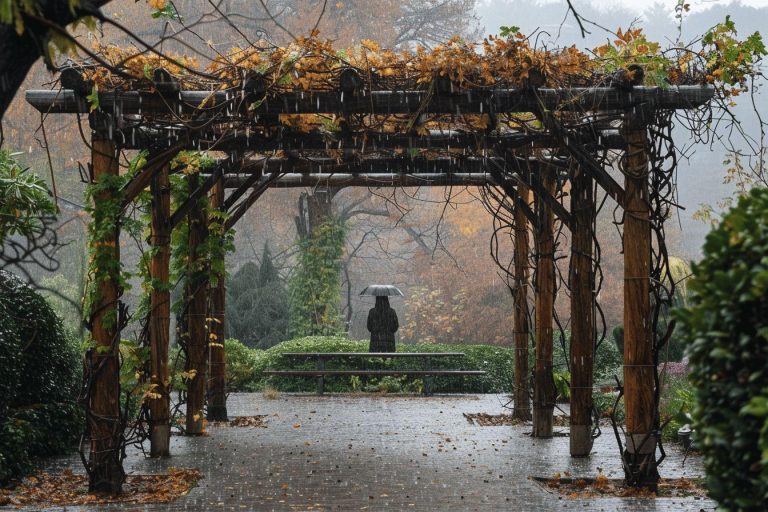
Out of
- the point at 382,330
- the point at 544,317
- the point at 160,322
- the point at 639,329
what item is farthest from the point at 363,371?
the point at 639,329

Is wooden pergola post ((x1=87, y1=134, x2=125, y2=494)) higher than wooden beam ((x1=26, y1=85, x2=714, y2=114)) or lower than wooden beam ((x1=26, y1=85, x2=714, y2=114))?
lower

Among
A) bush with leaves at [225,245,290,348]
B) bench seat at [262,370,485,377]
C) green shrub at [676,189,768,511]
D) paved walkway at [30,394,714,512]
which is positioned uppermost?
bush with leaves at [225,245,290,348]

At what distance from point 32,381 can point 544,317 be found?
17.8 ft

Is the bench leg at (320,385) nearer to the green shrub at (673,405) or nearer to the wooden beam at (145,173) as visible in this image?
the green shrub at (673,405)

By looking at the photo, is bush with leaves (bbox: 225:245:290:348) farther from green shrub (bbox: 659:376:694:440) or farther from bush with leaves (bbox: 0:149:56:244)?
bush with leaves (bbox: 0:149:56:244)

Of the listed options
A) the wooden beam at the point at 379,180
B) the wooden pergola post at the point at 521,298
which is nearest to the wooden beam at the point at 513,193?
the wooden beam at the point at 379,180

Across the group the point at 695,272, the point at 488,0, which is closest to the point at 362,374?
the point at 695,272

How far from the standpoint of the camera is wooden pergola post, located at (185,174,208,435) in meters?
11.3

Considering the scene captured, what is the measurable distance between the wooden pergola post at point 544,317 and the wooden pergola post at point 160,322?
404cm

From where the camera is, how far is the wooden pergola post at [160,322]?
978 centimetres

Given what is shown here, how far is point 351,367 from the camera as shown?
18844 millimetres

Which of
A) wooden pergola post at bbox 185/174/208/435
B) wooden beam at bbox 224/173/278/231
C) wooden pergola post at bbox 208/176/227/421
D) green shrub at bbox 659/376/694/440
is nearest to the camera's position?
green shrub at bbox 659/376/694/440

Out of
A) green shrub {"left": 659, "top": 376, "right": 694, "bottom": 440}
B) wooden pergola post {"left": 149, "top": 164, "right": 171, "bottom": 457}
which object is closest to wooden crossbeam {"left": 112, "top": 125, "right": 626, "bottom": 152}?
wooden pergola post {"left": 149, "top": 164, "right": 171, "bottom": 457}

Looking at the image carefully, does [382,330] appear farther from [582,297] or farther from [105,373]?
[105,373]
